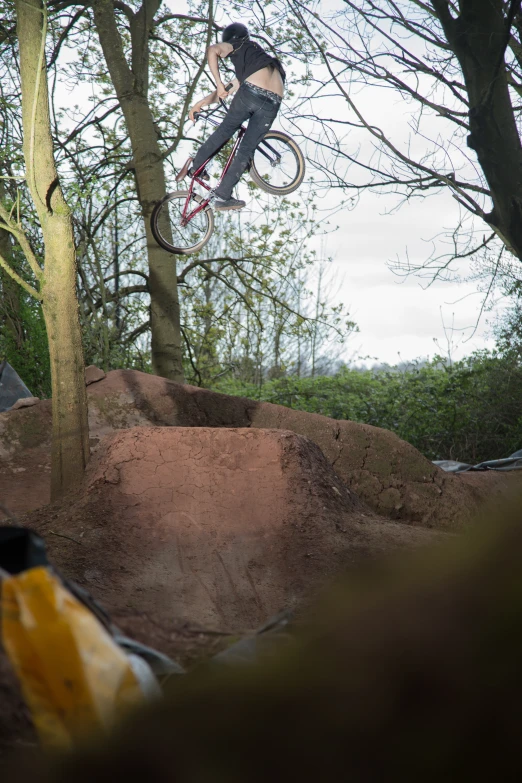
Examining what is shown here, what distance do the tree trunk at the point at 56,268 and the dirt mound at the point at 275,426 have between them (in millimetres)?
1003

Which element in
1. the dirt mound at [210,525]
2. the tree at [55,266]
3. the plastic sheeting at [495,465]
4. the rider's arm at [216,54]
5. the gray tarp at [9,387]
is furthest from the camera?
the gray tarp at [9,387]

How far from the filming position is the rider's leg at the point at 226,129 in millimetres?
6164

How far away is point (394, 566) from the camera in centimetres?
191

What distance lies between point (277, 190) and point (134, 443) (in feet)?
9.25

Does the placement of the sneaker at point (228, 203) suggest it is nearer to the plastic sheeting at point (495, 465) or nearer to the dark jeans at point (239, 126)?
the dark jeans at point (239, 126)

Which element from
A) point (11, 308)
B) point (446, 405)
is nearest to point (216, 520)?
point (446, 405)

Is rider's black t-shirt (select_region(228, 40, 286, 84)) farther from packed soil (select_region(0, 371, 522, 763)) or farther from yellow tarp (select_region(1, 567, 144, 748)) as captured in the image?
yellow tarp (select_region(1, 567, 144, 748))

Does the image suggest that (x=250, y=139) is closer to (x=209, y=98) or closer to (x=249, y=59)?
(x=209, y=98)

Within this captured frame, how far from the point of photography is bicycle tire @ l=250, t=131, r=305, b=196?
654 centimetres

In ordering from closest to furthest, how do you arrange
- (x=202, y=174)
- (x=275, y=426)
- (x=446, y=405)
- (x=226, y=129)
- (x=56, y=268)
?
(x=56, y=268) < (x=226, y=129) < (x=202, y=174) < (x=275, y=426) < (x=446, y=405)

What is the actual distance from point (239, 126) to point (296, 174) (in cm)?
74

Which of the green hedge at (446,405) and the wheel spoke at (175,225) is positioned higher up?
the wheel spoke at (175,225)

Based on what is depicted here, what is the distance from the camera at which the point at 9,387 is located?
368 inches

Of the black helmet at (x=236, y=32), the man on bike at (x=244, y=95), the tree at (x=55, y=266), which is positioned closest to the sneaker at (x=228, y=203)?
the man on bike at (x=244, y=95)
